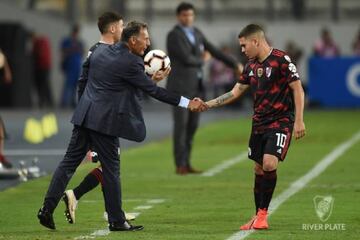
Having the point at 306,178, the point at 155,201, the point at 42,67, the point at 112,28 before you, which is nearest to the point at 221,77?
the point at 42,67

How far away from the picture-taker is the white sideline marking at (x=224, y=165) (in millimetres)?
18419

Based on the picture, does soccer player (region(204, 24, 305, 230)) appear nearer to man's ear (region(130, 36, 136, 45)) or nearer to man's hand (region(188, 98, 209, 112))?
man's hand (region(188, 98, 209, 112))

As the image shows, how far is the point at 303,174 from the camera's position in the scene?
59.3 ft

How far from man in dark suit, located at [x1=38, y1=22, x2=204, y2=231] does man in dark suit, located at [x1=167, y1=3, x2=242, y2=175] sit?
20.1 ft

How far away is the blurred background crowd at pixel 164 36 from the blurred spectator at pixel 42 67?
3 centimetres

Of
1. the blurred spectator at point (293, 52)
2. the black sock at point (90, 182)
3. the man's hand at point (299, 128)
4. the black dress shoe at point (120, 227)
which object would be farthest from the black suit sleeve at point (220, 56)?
the blurred spectator at point (293, 52)

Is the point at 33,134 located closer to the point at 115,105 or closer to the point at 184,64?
the point at 184,64

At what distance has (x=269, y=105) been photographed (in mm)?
12273

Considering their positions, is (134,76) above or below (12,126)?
above

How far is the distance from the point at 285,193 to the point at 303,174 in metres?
2.68

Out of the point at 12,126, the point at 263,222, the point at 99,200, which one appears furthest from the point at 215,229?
the point at 12,126

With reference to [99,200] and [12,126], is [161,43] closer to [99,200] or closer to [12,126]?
[12,126]

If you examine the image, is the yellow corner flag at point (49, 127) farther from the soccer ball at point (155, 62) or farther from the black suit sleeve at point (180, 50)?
the soccer ball at point (155, 62)

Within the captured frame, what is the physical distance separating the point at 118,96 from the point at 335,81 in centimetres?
2680
